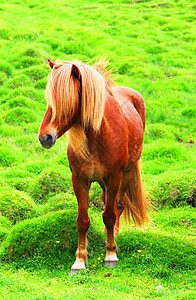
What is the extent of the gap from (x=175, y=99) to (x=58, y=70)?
7.54 metres

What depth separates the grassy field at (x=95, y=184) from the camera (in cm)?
461

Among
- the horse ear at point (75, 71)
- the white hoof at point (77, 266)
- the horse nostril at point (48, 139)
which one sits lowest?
the white hoof at point (77, 266)

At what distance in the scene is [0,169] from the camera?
761cm

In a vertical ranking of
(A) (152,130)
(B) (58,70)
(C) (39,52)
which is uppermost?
(B) (58,70)

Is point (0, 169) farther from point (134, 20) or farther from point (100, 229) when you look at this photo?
point (134, 20)

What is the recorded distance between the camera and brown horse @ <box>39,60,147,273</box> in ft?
12.9

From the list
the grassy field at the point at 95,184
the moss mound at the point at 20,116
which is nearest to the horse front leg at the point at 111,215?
the grassy field at the point at 95,184

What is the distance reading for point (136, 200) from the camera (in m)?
5.87

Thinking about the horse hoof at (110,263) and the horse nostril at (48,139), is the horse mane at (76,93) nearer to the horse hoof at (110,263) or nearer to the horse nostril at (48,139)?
the horse nostril at (48,139)

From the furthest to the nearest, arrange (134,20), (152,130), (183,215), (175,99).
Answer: (134,20) → (175,99) → (152,130) → (183,215)

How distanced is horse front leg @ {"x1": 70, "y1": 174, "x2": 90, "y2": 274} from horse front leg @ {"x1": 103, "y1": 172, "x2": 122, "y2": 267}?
24cm

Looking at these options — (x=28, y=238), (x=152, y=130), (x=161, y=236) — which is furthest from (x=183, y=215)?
(x=152, y=130)

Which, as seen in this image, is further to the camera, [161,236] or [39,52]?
[39,52]

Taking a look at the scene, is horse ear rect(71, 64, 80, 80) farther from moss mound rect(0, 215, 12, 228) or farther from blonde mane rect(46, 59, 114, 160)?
moss mound rect(0, 215, 12, 228)
